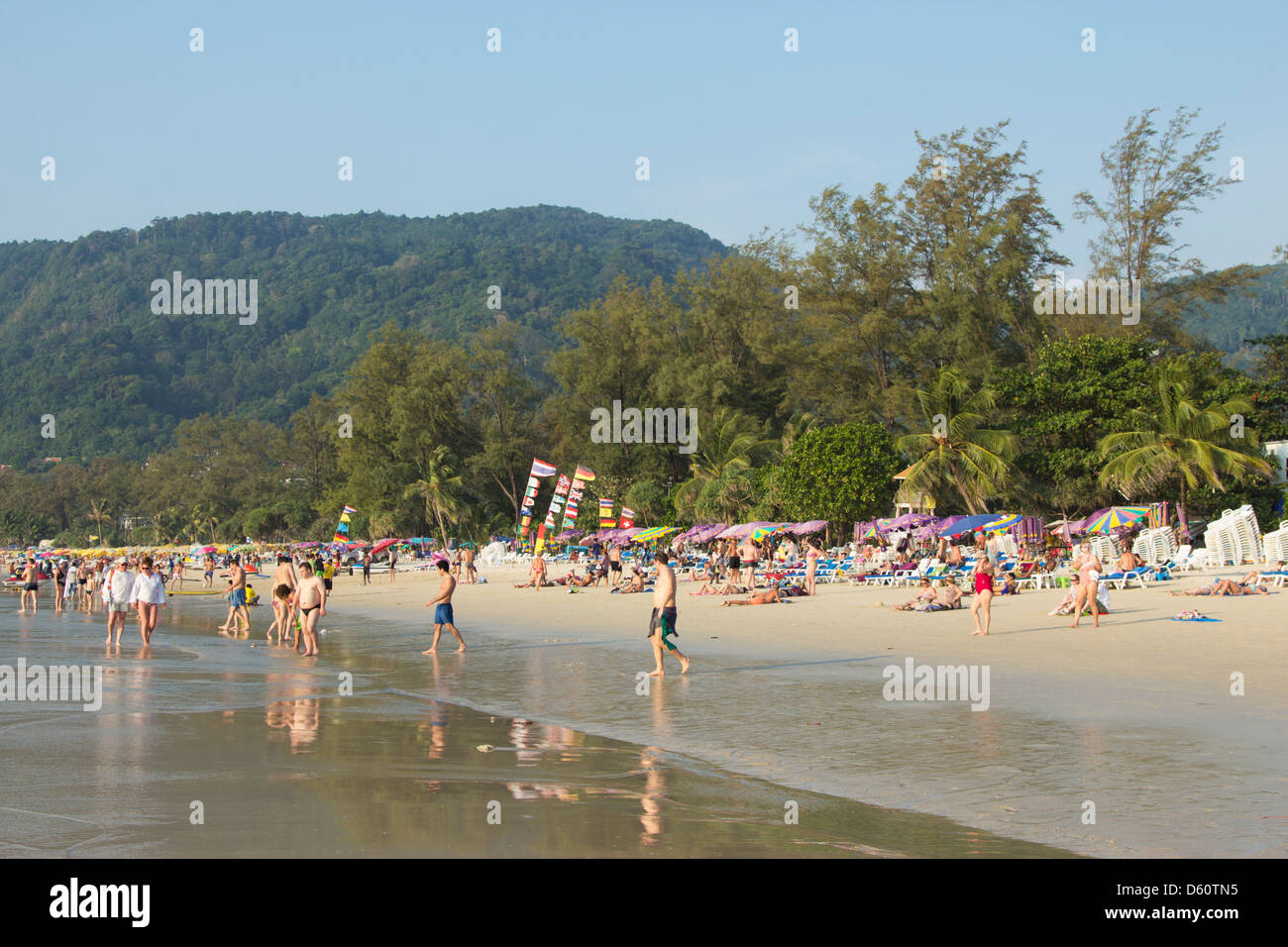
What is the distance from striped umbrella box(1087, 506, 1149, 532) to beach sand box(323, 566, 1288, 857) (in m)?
13.5

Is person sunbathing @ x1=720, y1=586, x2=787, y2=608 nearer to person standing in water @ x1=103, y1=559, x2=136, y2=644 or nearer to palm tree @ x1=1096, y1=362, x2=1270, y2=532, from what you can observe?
person standing in water @ x1=103, y1=559, x2=136, y2=644

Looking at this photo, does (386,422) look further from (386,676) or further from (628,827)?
(628,827)

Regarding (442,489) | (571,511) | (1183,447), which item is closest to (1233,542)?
(1183,447)

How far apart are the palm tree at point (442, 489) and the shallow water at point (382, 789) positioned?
5668cm

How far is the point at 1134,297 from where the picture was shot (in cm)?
4541

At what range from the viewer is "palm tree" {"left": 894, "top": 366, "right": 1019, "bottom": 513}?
38656 mm

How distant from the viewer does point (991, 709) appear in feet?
34.0

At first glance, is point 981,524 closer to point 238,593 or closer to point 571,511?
point 571,511

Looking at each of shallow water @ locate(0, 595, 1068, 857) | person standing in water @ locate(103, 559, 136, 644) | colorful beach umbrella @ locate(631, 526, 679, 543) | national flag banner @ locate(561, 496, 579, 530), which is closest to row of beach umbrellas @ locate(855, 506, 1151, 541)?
colorful beach umbrella @ locate(631, 526, 679, 543)
